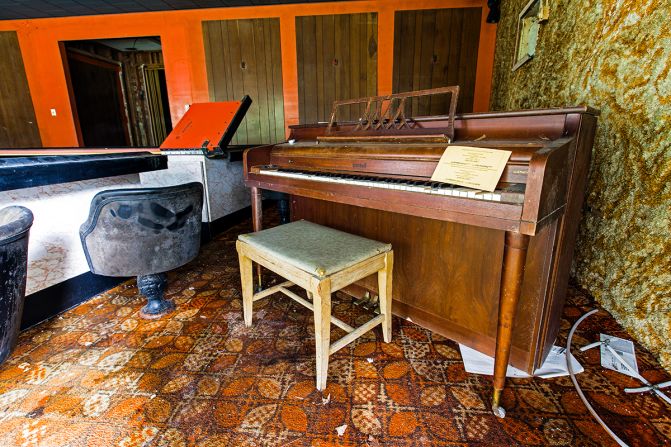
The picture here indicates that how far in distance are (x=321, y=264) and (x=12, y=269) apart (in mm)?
1178

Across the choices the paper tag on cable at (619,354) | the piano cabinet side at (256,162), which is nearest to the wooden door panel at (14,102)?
the piano cabinet side at (256,162)

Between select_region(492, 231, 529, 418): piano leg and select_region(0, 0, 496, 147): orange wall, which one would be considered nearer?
select_region(492, 231, 529, 418): piano leg

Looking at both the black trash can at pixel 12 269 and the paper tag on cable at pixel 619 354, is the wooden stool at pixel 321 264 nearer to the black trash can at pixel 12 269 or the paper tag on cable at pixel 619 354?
the black trash can at pixel 12 269

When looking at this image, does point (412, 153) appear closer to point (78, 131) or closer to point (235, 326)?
point (235, 326)

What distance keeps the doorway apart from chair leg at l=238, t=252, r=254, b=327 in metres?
6.69

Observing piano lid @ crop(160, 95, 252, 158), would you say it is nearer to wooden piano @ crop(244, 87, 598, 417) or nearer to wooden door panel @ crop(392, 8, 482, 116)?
wooden piano @ crop(244, 87, 598, 417)

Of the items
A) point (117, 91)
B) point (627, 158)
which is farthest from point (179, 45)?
point (627, 158)

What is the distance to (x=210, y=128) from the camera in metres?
3.00

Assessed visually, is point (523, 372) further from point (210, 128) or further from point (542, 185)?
point (210, 128)

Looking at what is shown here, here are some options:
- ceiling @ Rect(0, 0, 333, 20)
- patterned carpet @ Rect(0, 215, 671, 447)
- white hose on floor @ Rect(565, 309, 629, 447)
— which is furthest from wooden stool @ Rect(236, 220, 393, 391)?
ceiling @ Rect(0, 0, 333, 20)

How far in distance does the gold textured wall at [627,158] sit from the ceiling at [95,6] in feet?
14.4

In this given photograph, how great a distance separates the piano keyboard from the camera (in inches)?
39.3

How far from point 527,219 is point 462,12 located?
17.2 feet

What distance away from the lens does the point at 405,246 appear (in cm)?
174
